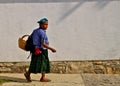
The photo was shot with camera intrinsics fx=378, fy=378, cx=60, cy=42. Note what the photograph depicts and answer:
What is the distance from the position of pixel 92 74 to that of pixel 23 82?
76.4 inches

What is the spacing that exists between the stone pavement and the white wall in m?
0.46

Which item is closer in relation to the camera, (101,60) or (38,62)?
(38,62)

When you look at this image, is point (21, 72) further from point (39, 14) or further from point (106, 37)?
point (106, 37)

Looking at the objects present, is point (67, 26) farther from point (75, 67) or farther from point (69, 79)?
point (69, 79)

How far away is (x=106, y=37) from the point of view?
9.66 metres

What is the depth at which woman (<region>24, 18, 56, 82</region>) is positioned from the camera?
8.55 metres

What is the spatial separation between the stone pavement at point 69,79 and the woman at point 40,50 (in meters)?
0.27

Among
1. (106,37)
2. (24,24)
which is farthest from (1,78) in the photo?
(106,37)

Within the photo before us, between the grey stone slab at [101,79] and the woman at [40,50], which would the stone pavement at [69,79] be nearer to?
the grey stone slab at [101,79]

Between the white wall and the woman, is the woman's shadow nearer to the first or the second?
the woman

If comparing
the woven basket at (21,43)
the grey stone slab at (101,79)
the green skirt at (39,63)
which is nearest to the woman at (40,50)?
the green skirt at (39,63)

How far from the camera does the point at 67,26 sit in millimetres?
9594

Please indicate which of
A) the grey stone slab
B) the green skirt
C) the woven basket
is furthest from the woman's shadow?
the grey stone slab

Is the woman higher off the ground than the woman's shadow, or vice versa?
the woman
